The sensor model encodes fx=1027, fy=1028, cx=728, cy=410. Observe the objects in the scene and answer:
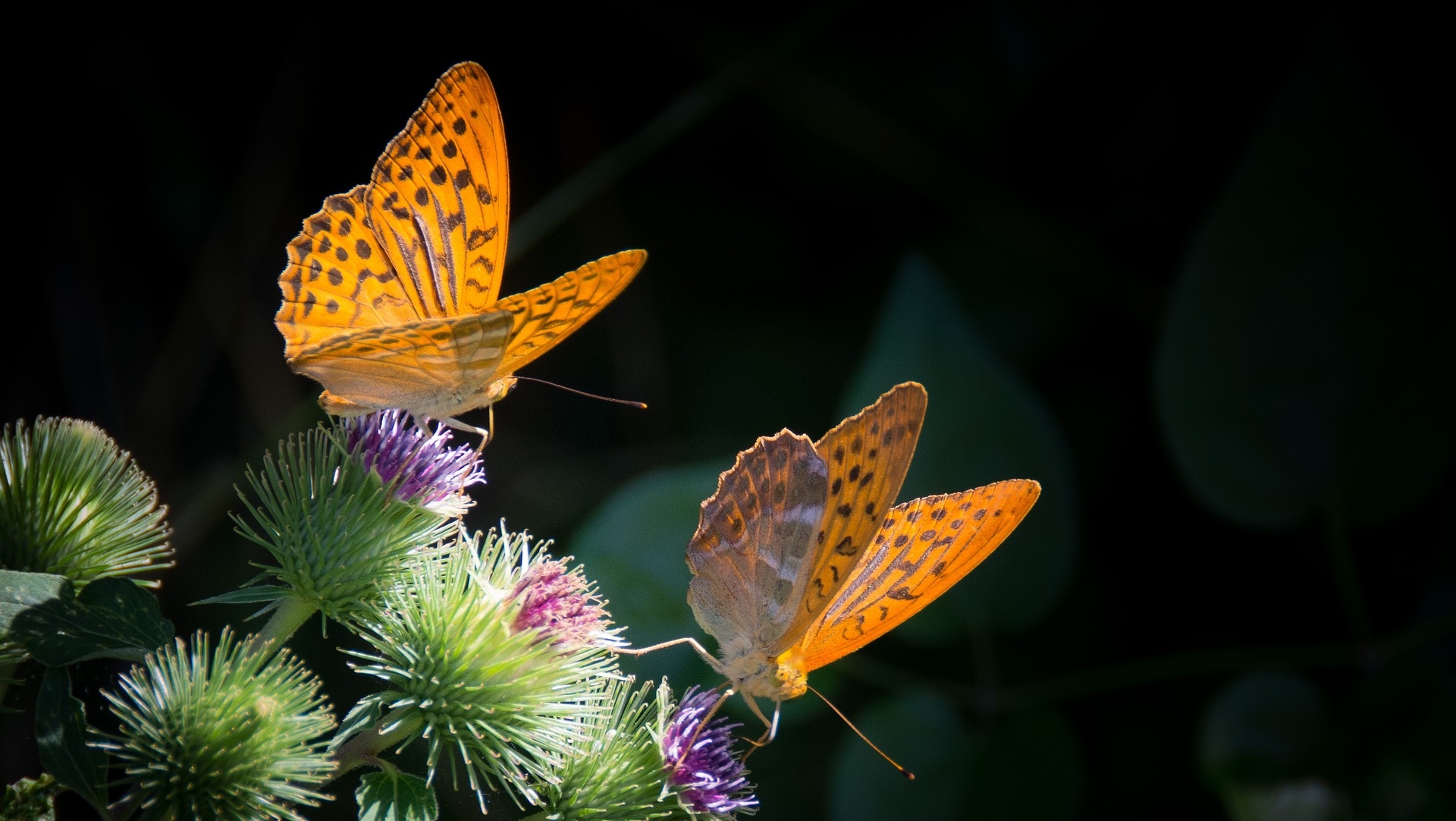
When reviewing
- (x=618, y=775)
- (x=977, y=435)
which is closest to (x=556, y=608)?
(x=618, y=775)

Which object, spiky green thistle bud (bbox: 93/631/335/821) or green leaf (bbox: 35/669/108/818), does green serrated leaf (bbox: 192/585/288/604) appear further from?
green leaf (bbox: 35/669/108/818)

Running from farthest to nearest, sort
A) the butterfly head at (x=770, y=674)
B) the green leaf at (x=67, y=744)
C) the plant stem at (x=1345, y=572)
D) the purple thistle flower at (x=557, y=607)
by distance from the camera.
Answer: the plant stem at (x=1345, y=572) → the butterfly head at (x=770, y=674) → the purple thistle flower at (x=557, y=607) → the green leaf at (x=67, y=744)

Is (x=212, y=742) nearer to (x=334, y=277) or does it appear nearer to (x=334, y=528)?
(x=334, y=528)

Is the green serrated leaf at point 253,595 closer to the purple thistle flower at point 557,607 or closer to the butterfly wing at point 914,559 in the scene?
the purple thistle flower at point 557,607

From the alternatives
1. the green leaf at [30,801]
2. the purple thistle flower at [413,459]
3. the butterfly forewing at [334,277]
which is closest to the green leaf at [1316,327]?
the purple thistle flower at [413,459]

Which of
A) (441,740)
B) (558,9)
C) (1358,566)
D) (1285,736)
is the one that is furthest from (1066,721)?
(558,9)

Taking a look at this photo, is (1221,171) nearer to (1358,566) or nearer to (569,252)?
(1358,566)
